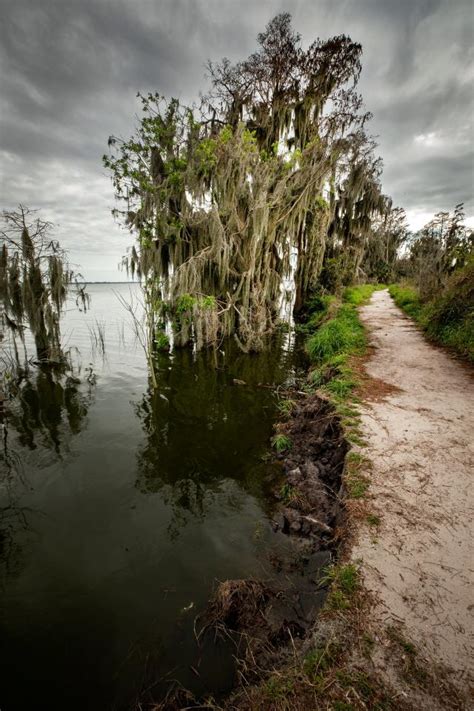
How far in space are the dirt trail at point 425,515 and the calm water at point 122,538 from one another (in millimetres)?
1320

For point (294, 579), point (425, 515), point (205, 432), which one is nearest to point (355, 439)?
point (425, 515)

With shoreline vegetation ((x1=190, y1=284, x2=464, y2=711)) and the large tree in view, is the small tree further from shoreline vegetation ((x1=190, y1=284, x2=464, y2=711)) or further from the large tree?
shoreline vegetation ((x1=190, y1=284, x2=464, y2=711))

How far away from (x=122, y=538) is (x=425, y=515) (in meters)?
3.43

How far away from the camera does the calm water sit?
238cm

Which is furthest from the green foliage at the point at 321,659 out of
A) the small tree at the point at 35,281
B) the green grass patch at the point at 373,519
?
the small tree at the point at 35,281

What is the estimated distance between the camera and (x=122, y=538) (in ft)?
12.1

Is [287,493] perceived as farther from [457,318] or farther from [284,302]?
[284,302]

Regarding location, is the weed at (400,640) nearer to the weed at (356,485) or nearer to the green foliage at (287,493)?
the weed at (356,485)

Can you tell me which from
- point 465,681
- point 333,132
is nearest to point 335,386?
point 465,681

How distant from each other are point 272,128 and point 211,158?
5.15 meters

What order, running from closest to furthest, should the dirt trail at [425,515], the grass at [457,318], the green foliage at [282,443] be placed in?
the dirt trail at [425,515] → the green foliage at [282,443] → the grass at [457,318]

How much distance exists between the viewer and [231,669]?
7.64 feet

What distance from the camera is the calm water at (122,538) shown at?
2379 mm

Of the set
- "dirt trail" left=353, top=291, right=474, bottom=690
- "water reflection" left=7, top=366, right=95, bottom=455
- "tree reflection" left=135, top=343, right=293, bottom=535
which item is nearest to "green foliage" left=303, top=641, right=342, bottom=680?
"dirt trail" left=353, top=291, right=474, bottom=690
